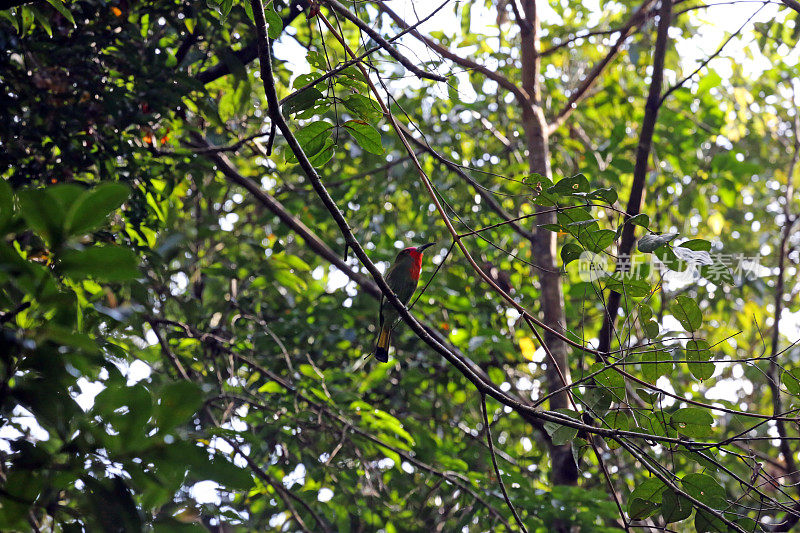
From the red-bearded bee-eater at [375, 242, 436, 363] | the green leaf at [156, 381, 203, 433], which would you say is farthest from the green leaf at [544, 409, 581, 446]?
the red-bearded bee-eater at [375, 242, 436, 363]

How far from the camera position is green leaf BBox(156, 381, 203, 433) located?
0.78 meters

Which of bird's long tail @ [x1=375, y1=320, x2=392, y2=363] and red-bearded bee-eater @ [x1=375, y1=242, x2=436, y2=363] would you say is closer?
bird's long tail @ [x1=375, y1=320, x2=392, y2=363]

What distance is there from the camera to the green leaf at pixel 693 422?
174 cm

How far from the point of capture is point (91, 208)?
79 cm

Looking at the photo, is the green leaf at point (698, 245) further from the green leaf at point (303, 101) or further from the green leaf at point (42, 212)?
the green leaf at point (42, 212)

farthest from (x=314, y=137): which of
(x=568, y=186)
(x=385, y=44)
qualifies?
(x=568, y=186)

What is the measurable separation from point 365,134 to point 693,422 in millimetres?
1272

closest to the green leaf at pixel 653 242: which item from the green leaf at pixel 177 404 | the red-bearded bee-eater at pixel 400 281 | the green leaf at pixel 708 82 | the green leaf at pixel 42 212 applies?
the green leaf at pixel 177 404

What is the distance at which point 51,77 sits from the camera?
228cm

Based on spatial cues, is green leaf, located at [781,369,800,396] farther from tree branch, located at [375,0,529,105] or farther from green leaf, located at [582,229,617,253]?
tree branch, located at [375,0,529,105]

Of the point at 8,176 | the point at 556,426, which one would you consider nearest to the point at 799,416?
the point at 556,426

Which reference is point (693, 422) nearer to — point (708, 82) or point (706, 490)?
point (706, 490)

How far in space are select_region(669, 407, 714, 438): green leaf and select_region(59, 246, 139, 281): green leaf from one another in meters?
1.53

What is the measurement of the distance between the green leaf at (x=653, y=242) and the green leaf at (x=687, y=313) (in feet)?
1.02
